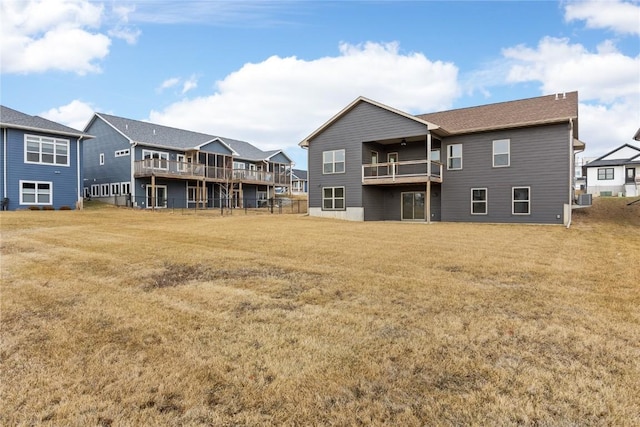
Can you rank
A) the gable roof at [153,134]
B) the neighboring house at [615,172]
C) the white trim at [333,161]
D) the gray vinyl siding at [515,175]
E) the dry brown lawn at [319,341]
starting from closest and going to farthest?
the dry brown lawn at [319,341] → the gray vinyl siding at [515,175] → the white trim at [333,161] → the gable roof at [153,134] → the neighboring house at [615,172]

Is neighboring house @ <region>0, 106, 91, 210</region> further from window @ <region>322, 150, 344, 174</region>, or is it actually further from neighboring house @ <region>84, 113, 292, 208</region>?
window @ <region>322, 150, 344, 174</region>

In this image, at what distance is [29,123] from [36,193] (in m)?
4.47

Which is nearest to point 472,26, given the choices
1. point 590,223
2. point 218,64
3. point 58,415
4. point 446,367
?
point 590,223

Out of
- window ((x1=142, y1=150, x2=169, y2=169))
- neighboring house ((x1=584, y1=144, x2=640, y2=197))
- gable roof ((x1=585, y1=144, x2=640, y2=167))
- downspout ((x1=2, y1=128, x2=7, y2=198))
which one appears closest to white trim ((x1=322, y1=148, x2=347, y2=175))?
window ((x1=142, y1=150, x2=169, y2=169))

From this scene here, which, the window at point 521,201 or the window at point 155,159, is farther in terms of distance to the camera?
the window at point 155,159

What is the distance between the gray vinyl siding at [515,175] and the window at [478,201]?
0.21m

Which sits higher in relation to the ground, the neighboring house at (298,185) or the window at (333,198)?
the neighboring house at (298,185)

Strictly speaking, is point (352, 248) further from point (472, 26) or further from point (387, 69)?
point (387, 69)

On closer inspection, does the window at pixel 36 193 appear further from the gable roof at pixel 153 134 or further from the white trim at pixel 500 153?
the white trim at pixel 500 153

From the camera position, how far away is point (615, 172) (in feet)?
148

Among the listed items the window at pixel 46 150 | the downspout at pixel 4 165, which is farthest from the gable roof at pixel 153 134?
the downspout at pixel 4 165

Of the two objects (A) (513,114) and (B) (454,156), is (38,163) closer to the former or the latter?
(B) (454,156)

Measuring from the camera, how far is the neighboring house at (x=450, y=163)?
1827 centimetres

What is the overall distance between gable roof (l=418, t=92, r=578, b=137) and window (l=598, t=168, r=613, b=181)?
33150mm
